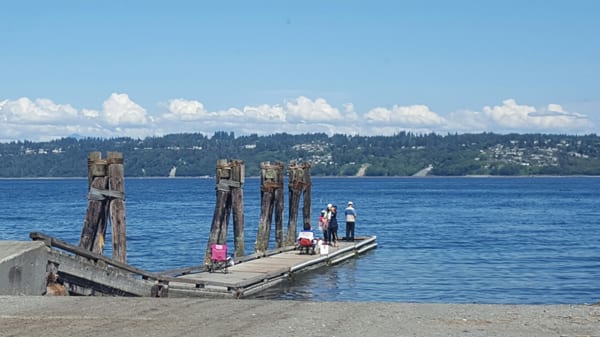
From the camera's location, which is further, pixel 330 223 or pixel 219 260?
pixel 330 223

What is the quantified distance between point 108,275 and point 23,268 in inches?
119

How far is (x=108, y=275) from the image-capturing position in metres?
17.6

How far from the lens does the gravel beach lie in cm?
1080

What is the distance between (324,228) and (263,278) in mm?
12123

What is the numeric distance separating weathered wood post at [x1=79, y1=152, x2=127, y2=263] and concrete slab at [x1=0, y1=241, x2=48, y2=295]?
6142 millimetres

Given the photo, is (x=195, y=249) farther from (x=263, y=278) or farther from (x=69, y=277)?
(x=69, y=277)

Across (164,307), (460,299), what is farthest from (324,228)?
(164,307)

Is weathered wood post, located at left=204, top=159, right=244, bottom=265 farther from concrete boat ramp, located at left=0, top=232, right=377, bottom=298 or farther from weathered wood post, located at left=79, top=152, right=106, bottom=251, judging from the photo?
weathered wood post, located at left=79, top=152, right=106, bottom=251

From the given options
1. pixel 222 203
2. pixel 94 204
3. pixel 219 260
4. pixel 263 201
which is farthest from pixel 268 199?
pixel 94 204

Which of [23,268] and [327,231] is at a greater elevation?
[23,268]

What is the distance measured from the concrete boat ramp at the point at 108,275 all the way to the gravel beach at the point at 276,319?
1.31 meters

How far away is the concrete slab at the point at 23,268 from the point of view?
14156 mm

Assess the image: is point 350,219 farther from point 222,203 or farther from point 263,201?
point 222,203

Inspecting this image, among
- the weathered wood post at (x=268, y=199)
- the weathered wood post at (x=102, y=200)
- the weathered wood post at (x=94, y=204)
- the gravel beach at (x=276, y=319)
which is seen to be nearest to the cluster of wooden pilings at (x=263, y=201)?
the weathered wood post at (x=268, y=199)
